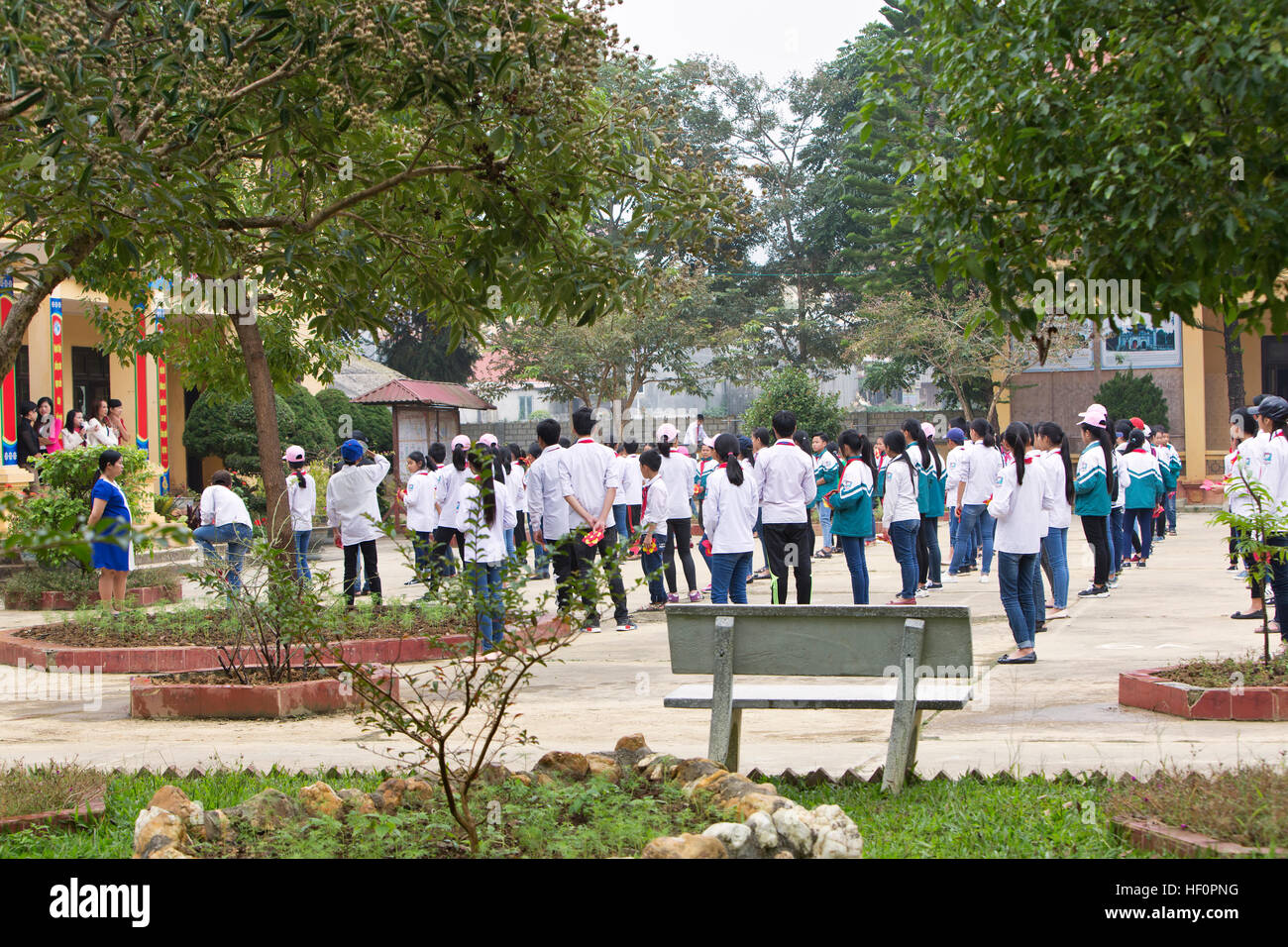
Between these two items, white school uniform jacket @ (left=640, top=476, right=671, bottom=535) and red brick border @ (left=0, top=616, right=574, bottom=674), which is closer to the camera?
red brick border @ (left=0, top=616, right=574, bottom=674)

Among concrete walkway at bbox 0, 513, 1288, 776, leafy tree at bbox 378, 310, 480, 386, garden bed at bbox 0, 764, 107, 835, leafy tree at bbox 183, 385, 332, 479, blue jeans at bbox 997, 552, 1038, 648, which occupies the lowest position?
concrete walkway at bbox 0, 513, 1288, 776

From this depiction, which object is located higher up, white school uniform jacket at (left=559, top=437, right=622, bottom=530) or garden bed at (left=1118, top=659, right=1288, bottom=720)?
white school uniform jacket at (left=559, top=437, right=622, bottom=530)

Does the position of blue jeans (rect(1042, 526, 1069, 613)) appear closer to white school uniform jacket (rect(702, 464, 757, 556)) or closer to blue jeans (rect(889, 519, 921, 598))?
blue jeans (rect(889, 519, 921, 598))

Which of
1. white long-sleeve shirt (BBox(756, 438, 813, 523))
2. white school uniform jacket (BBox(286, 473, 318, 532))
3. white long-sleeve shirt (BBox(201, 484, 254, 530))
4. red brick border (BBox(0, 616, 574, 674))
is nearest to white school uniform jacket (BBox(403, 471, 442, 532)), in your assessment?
white school uniform jacket (BBox(286, 473, 318, 532))

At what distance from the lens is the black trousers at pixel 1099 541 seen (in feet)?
40.9

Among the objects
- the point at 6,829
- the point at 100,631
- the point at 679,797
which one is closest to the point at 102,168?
the point at 6,829

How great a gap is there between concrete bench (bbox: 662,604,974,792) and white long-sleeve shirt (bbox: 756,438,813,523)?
479cm

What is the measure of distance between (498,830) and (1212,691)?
14.4ft

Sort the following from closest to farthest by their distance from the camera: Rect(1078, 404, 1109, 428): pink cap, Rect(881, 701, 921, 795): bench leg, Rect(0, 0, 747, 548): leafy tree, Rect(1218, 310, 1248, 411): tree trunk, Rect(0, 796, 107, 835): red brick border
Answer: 1. Rect(0, 796, 107, 835): red brick border
2. Rect(0, 0, 747, 548): leafy tree
3. Rect(881, 701, 921, 795): bench leg
4. Rect(1078, 404, 1109, 428): pink cap
5. Rect(1218, 310, 1248, 411): tree trunk

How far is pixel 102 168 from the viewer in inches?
195

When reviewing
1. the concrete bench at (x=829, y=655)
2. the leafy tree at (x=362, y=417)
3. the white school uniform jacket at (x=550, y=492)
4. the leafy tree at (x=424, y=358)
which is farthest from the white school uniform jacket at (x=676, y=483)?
the leafy tree at (x=424, y=358)

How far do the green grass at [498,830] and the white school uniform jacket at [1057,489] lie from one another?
A: 6819mm

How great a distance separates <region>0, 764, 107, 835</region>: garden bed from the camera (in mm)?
5031

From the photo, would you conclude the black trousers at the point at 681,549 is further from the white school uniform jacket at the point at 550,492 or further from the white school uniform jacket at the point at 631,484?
the white school uniform jacket at the point at 550,492
